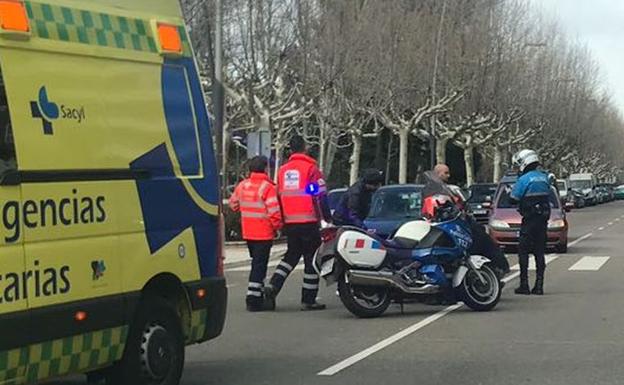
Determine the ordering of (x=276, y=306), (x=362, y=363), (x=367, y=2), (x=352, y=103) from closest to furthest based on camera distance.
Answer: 1. (x=362, y=363)
2. (x=276, y=306)
3. (x=367, y=2)
4. (x=352, y=103)

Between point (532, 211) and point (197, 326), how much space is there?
25.7 feet

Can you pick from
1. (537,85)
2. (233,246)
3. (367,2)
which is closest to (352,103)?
(367,2)

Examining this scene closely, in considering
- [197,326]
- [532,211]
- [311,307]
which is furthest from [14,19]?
[532,211]

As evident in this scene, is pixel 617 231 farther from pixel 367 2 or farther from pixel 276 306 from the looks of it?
pixel 276 306

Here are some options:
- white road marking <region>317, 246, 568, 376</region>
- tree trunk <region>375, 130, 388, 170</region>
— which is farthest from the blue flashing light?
tree trunk <region>375, 130, 388, 170</region>

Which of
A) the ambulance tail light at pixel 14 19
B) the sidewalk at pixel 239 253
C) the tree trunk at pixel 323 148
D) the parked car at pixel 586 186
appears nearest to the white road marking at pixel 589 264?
the sidewalk at pixel 239 253

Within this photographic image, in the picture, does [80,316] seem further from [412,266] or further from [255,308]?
[255,308]

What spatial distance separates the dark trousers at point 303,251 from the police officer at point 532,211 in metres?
3.23

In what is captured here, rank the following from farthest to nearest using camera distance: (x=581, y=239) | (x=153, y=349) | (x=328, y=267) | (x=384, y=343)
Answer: (x=581, y=239), (x=328, y=267), (x=384, y=343), (x=153, y=349)

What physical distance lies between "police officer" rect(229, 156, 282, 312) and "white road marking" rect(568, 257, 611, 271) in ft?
27.4

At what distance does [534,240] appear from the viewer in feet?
47.3

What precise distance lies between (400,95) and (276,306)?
31559 mm

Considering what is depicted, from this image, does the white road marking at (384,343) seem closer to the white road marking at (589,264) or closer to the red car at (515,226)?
the white road marking at (589,264)

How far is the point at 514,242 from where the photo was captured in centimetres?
2292
